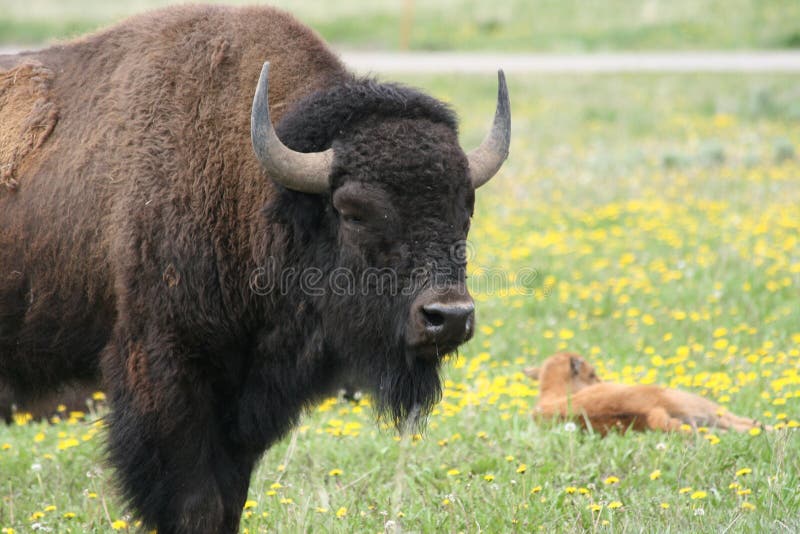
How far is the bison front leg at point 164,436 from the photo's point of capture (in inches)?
186

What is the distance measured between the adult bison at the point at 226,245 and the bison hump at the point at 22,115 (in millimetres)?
14

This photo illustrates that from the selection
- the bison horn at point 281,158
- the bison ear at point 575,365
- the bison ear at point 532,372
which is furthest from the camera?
the bison ear at point 532,372

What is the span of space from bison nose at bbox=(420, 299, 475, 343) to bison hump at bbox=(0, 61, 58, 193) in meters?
2.26

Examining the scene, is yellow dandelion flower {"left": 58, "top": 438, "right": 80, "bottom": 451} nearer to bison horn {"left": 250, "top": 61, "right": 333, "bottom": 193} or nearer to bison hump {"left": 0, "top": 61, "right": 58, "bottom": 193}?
bison hump {"left": 0, "top": 61, "right": 58, "bottom": 193}

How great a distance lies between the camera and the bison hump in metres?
5.27

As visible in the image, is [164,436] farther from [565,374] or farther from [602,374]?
[602,374]

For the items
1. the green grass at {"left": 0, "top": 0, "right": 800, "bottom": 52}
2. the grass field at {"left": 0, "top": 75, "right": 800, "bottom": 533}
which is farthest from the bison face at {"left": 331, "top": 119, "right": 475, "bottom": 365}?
the green grass at {"left": 0, "top": 0, "right": 800, "bottom": 52}

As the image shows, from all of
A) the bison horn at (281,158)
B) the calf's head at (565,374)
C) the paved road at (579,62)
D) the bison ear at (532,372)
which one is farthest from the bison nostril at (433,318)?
the paved road at (579,62)

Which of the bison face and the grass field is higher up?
the bison face

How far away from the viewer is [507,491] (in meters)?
5.20

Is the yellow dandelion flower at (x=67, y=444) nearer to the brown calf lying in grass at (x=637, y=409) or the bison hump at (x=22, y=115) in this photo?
the bison hump at (x=22, y=115)

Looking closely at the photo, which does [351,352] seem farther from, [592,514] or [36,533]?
[36,533]

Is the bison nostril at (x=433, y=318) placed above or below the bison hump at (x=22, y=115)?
below

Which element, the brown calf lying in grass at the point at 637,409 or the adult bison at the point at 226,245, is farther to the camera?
the brown calf lying in grass at the point at 637,409
